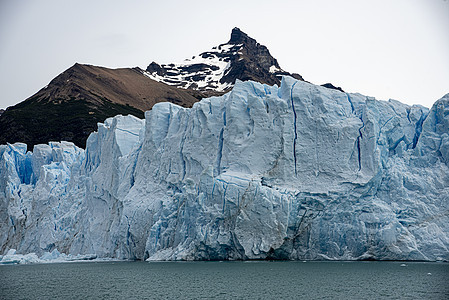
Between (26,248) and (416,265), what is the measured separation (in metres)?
21.3

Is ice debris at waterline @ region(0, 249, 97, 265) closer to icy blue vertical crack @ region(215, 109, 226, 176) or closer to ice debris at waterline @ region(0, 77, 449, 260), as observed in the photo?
ice debris at waterline @ region(0, 77, 449, 260)

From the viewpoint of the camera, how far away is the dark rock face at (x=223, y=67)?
101 metres

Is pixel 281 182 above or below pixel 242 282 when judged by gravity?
above

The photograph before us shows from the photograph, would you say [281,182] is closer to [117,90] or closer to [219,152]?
[219,152]

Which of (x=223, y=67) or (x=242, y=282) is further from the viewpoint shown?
(x=223, y=67)

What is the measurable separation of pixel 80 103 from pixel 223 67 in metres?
54.6

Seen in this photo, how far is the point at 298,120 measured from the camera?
21.4 m

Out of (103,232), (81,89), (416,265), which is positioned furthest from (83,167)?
(81,89)

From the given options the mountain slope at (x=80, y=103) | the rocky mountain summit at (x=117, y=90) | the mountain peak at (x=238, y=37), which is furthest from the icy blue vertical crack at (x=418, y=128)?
the mountain peak at (x=238, y=37)

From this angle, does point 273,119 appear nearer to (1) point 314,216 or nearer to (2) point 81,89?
(1) point 314,216

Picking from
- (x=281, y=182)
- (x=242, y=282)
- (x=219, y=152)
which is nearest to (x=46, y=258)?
(x=219, y=152)

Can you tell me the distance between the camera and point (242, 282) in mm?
14570

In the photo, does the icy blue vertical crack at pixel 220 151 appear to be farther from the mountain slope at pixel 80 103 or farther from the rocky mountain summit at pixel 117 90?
the rocky mountain summit at pixel 117 90

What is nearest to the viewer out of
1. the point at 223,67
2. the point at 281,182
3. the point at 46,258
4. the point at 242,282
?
the point at 242,282
